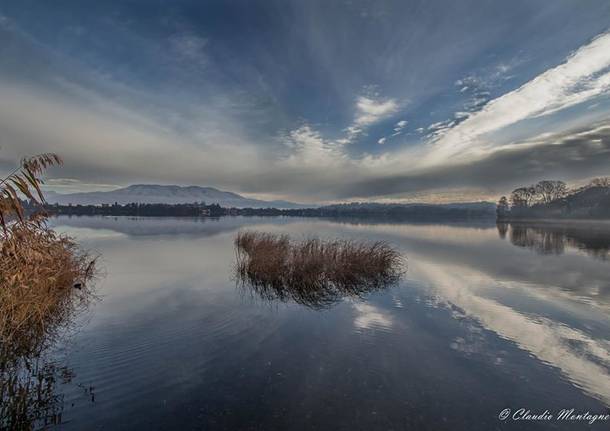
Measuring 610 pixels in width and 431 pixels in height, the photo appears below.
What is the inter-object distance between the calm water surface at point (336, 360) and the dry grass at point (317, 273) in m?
1.40

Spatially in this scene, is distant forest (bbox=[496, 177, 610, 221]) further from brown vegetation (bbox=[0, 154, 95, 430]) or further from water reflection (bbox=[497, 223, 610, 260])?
brown vegetation (bbox=[0, 154, 95, 430])

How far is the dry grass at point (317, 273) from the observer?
15.2 meters

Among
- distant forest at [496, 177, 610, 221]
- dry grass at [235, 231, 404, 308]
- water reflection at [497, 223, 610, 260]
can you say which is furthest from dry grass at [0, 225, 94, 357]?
distant forest at [496, 177, 610, 221]

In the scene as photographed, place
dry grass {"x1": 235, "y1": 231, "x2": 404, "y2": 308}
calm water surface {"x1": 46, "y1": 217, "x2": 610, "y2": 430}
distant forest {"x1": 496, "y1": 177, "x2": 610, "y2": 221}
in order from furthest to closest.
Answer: distant forest {"x1": 496, "y1": 177, "x2": 610, "y2": 221}
dry grass {"x1": 235, "y1": 231, "x2": 404, "y2": 308}
calm water surface {"x1": 46, "y1": 217, "x2": 610, "y2": 430}

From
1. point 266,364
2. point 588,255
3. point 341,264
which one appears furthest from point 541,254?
point 266,364

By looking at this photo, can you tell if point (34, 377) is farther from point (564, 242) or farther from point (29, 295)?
point (564, 242)

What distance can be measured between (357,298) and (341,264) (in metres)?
4.19

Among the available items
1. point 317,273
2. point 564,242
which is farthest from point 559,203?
point 317,273

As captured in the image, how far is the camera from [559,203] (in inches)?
4665

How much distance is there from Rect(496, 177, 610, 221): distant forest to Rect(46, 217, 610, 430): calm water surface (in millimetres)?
125026

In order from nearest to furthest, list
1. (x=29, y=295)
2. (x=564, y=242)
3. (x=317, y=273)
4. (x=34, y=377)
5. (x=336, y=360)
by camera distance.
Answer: (x=34, y=377) < (x=29, y=295) < (x=336, y=360) < (x=317, y=273) < (x=564, y=242)

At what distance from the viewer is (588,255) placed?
29.0 m

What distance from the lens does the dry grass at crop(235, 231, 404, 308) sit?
49.8ft

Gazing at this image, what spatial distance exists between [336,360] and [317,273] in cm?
929
